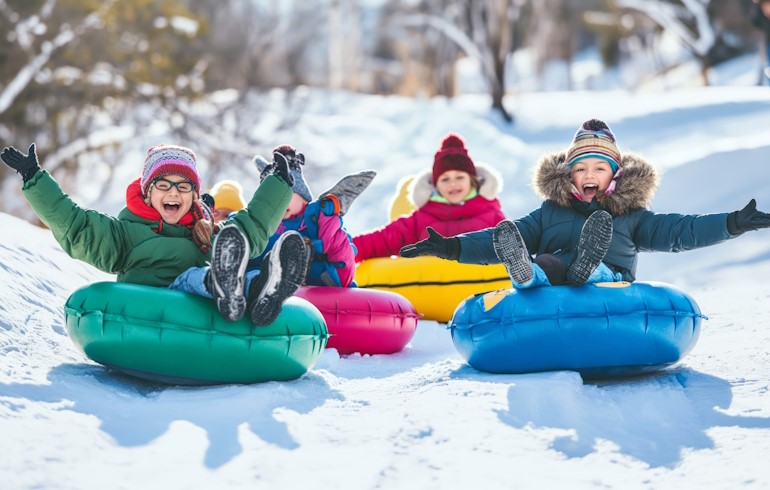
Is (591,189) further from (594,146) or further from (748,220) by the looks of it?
(748,220)

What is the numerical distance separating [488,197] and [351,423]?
13.0 ft

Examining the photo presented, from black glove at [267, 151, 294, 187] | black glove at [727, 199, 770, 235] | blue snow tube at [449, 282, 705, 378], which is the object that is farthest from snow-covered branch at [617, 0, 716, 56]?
black glove at [267, 151, 294, 187]

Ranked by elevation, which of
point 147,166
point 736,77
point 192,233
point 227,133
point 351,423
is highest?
point 736,77

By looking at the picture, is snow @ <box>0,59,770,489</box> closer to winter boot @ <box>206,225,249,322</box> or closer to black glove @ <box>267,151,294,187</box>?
winter boot @ <box>206,225,249,322</box>

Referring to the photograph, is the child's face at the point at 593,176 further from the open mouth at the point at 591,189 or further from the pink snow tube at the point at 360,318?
the pink snow tube at the point at 360,318

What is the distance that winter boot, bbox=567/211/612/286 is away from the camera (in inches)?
161

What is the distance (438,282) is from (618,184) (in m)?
2.22

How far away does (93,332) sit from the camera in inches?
159

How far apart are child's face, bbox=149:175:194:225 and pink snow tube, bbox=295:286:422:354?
1.17 metres

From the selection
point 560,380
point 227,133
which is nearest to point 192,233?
point 560,380

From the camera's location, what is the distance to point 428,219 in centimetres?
714

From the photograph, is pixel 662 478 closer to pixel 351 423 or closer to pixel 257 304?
pixel 351 423

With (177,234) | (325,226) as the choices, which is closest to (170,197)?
(177,234)

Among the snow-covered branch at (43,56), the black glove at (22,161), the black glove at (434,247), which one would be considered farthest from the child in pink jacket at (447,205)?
the snow-covered branch at (43,56)
